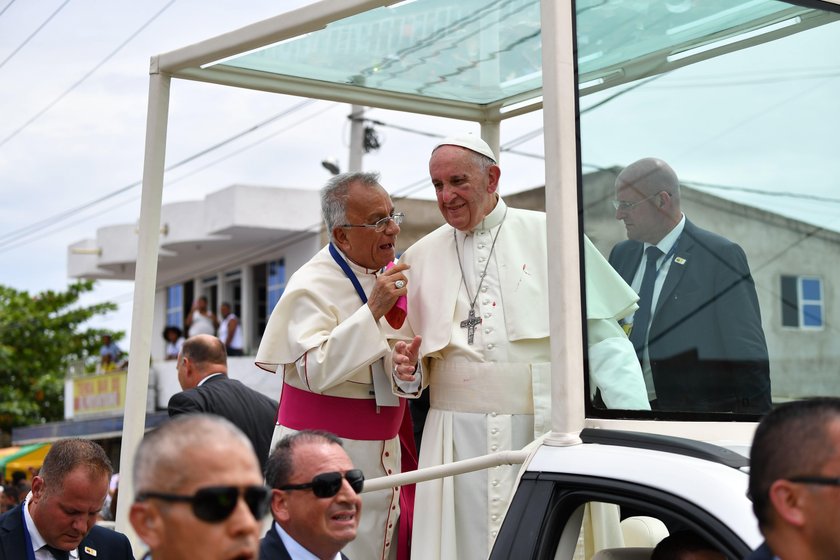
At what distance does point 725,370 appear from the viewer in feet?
11.6

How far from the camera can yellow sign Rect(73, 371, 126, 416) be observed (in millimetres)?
29922

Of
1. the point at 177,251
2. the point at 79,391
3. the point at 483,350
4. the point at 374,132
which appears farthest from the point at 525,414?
the point at 79,391

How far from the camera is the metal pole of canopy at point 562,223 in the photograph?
3.39 m

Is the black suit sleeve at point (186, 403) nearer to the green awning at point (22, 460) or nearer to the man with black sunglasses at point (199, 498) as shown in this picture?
the man with black sunglasses at point (199, 498)

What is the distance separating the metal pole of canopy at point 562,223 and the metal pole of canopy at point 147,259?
6.51 feet

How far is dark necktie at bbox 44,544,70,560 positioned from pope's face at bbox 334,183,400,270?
1569mm

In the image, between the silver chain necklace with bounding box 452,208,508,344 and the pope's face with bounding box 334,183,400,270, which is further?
the pope's face with bounding box 334,183,400,270

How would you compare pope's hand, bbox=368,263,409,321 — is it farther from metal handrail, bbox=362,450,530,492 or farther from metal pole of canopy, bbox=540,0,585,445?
metal pole of canopy, bbox=540,0,585,445

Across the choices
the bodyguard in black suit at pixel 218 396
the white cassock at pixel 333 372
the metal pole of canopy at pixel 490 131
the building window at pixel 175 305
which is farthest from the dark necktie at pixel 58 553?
the building window at pixel 175 305

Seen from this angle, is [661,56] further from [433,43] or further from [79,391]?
[79,391]

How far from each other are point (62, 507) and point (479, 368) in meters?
1.55

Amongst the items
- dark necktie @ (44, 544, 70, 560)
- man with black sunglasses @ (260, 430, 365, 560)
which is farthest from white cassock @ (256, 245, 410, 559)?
man with black sunglasses @ (260, 430, 365, 560)

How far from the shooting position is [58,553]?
428 centimetres

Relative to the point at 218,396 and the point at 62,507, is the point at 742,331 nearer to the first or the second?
the point at 62,507
